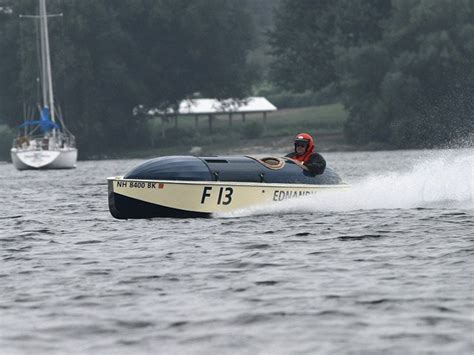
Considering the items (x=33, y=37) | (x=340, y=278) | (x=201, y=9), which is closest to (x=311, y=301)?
(x=340, y=278)

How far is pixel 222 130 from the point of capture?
11394 centimetres

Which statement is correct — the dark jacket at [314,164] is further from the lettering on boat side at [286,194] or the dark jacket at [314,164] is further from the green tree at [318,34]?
the green tree at [318,34]

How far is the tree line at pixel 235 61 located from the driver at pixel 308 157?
186 feet

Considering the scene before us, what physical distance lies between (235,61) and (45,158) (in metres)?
41.4

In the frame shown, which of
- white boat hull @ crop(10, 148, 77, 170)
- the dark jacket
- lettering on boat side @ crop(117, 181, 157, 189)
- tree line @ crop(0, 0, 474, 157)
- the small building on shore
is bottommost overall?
white boat hull @ crop(10, 148, 77, 170)

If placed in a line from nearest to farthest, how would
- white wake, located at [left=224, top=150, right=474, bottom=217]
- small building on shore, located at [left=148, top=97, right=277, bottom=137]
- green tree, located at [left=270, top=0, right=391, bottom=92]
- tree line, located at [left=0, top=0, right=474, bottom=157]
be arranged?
white wake, located at [left=224, top=150, right=474, bottom=217], tree line, located at [left=0, top=0, right=474, bottom=157], green tree, located at [left=270, top=0, right=391, bottom=92], small building on shore, located at [left=148, top=97, right=277, bottom=137]

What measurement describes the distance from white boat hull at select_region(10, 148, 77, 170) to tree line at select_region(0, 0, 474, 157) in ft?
78.5

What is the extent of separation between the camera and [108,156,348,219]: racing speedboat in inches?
937

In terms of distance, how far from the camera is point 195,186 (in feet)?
78.2

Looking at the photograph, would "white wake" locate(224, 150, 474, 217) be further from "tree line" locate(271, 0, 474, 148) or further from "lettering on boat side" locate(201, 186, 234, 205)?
"tree line" locate(271, 0, 474, 148)

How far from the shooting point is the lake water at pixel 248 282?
1173 centimetres

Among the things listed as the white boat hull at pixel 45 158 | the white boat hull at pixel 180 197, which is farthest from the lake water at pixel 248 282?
the white boat hull at pixel 45 158

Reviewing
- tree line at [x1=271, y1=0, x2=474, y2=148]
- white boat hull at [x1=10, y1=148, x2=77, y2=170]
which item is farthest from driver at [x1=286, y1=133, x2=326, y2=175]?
tree line at [x1=271, y1=0, x2=474, y2=148]

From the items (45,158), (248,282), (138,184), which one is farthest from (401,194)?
(45,158)
